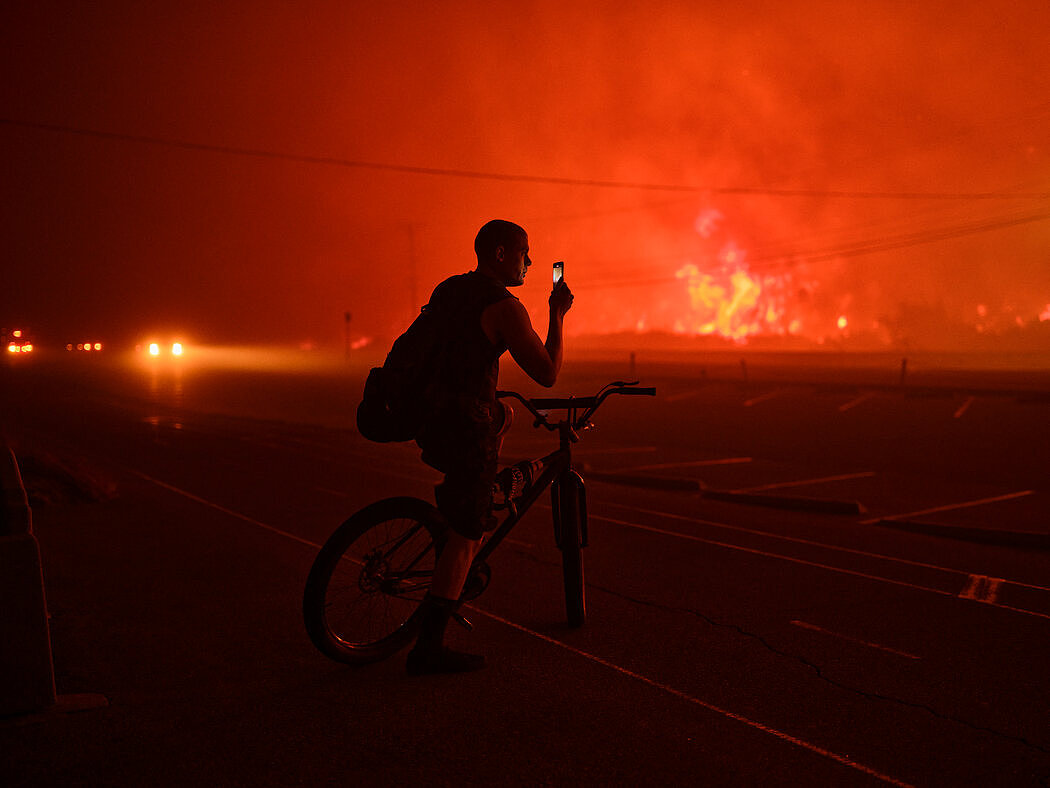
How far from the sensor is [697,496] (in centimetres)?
1148

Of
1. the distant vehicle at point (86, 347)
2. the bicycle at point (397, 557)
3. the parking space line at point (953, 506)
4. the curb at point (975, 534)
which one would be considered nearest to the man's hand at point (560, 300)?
the bicycle at point (397, 557)

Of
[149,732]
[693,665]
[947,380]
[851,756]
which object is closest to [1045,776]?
[851,756]

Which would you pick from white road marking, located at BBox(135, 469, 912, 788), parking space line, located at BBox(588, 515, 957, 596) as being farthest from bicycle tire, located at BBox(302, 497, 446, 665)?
parking space line, located at BBox(588, 515, 957, 596)

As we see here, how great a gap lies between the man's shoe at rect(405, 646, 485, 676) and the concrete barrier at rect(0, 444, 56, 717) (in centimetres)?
162

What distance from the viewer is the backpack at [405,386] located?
4.08 m

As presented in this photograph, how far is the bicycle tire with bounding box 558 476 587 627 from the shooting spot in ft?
16.4

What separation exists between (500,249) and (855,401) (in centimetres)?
2466

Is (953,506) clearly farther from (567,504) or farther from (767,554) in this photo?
(567,504)

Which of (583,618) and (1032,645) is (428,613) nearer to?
(583,618)

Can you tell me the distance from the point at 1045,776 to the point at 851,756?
28.1 inches

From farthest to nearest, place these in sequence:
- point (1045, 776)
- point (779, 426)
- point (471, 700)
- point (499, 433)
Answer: point (779, 426), point (499, 433), point (471, 700), point (1045, 776)

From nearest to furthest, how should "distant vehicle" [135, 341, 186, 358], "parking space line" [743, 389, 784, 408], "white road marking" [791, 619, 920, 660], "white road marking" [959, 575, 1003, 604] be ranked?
"white road marking" [791, 619, 920, 660], "white road marking" [959, 575, 1003, 604], "parking space line" [743, 389, 784, 408], "distant vehicle" [135, 341, 186, 358]

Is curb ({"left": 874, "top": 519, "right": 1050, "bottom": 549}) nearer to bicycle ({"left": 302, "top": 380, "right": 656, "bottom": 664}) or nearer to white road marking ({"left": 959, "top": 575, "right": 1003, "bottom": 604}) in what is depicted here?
white road marking ({"left": 959, "top": 575, "right": 1003, "bottom": 604})

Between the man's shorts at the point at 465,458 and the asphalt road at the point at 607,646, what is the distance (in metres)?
0.84
